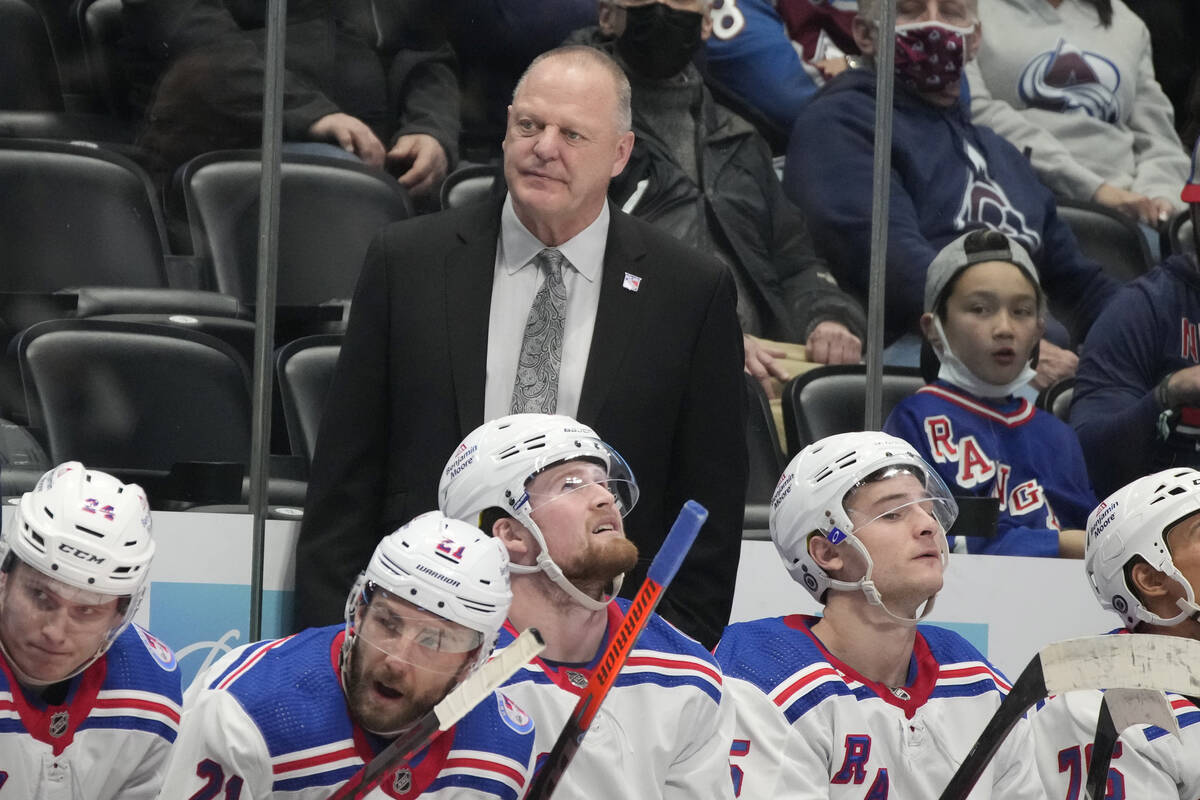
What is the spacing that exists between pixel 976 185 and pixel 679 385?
1.51 metres

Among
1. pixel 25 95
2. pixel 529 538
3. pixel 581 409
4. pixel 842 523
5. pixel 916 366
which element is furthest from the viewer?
pixel 916 366

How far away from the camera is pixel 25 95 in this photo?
3979 millimetres

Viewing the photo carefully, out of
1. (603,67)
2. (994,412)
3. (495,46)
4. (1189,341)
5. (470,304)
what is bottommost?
(994,412)

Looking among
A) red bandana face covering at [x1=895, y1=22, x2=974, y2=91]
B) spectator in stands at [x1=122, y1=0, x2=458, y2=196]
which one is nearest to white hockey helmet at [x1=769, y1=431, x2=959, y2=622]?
spectator in stands at [x1=122, y1=0, x2=458, y2=196]

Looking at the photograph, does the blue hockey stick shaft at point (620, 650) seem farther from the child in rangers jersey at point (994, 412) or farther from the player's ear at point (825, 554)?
the child in rangers jersey at point (994, 412)

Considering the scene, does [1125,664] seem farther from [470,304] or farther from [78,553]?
[470,304]

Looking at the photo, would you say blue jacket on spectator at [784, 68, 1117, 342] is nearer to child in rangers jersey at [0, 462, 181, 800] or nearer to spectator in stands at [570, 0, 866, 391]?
spectator in stands at [570, 0, 866, 391]

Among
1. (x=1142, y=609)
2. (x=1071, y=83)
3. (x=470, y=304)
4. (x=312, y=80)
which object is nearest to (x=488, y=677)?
(x=470, y=304)

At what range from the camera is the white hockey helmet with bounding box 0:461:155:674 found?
2.62 m

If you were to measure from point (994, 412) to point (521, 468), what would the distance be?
1.82 m

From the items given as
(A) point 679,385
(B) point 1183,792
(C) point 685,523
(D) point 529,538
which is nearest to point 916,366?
(A) point 679,385

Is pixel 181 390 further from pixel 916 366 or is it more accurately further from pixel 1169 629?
pixel 1169 629

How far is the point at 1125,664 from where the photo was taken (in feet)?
8.14

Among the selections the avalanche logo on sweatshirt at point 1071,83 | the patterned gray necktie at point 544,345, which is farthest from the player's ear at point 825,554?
the avalanche logo on sweatshirt at point 1071,83
